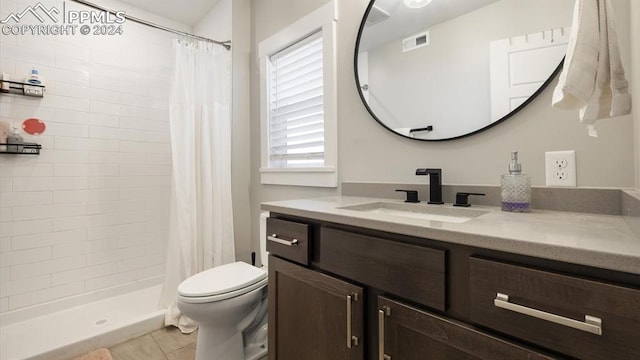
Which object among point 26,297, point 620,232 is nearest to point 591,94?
point 620,232

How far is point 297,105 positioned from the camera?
1.91 m

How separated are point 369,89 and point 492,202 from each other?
0.79m

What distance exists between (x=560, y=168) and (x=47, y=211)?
3044 millimetres

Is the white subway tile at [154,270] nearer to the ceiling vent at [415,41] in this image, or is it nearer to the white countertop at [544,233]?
the white countertop at [544,233]

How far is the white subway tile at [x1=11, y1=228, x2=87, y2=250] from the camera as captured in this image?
1.98 m

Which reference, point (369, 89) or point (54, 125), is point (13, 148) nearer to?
point (54, 125)

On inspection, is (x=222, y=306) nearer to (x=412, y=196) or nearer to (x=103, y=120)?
(x=412, y=196)

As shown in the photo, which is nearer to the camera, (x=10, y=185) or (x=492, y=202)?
(x=492, y=202)

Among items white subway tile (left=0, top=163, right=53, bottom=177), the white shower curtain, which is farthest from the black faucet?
white subway tile (left=0, top=163, right=53, bottom=177)

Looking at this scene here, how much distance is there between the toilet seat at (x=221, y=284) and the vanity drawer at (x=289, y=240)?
0.39 meters

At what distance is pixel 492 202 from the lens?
1064 millimetres

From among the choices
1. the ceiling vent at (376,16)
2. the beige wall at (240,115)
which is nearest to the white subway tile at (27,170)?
the beige wall at (240,115)

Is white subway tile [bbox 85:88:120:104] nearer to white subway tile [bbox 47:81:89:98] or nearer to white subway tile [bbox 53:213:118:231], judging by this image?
white subway tile [bbox 47:81:89:98]

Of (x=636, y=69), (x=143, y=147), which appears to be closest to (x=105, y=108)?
(x=143, y=147)
